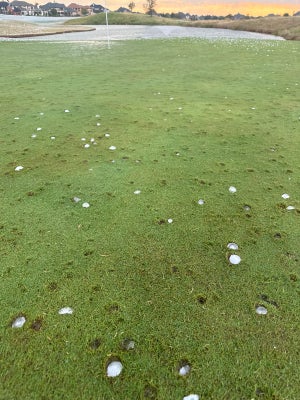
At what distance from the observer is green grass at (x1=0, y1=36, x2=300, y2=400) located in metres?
2.47

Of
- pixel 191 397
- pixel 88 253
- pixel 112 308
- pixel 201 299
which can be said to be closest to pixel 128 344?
pixel 112 308

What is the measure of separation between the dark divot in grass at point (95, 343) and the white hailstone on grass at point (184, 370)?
0.77 m

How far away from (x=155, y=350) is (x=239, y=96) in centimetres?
1005

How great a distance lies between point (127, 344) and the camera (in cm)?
268

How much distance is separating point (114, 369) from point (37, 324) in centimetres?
91

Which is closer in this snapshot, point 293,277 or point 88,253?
point 293,277

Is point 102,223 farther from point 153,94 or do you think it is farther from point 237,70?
point 237,70

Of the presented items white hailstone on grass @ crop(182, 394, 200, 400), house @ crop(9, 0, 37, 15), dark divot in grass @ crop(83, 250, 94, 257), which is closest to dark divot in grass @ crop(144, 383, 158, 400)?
white hailstone on grass @ crop(182, 394, 200, 400)

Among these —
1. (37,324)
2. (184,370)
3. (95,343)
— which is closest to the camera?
(184,370)

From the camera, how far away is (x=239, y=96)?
10641 millimetres

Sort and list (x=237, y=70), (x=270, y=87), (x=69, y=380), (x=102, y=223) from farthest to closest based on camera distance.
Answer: (x=237, y=70)
(x=270, y=87)
(x=102, y=223)
(x=69, y=380)

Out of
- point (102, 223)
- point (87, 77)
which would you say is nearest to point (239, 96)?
point (87, 77)

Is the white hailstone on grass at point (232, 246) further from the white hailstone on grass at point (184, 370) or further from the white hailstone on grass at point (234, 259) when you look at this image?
the white hailstone on grass at point (184, 370)

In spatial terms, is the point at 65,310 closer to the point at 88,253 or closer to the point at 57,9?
the point at 88,253
